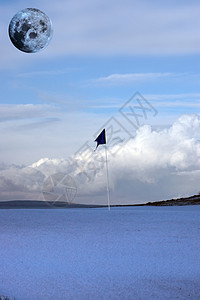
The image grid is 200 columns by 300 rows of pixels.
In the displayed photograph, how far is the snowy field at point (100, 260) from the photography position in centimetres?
764

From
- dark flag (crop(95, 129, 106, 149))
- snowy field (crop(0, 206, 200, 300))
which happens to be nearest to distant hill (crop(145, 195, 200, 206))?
dark flag (crop(95, 129, 106, 149))

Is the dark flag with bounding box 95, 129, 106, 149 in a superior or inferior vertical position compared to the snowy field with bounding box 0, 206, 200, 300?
superior

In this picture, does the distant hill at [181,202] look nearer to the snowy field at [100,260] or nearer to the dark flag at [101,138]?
the dark flag at [101,138]

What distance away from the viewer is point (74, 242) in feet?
38.3

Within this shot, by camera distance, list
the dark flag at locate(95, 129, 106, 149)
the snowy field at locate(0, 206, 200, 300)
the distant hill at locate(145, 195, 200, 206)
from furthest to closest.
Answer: the distant hill at locate(145, 195, 200, 206)
the dark flag at locate(95, 129, 106, 149)
the snowy field at locate(0, 206, 200, 300)

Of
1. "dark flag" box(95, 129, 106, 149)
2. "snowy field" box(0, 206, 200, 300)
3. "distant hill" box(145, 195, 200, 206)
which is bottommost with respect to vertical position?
"distant hill" box(145, 195, 200, 206)

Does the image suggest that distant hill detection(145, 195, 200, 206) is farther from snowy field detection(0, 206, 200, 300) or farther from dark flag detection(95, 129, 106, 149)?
snowy field detection(0, 206, 200, 300)

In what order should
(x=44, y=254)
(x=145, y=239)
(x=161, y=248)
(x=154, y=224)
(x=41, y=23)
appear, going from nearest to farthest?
(x=44, y=254)
(x=161, y=248)
(x=145, y=239)
(x=154, y=224)
(x=41, y=23)

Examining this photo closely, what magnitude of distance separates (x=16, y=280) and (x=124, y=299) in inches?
86.2

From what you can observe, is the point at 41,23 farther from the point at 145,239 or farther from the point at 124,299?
the point at 124,299

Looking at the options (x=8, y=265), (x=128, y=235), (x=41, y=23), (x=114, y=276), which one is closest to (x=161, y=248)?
(x=128, y=235)

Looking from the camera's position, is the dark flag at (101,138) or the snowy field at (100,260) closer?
the snowy field at (100,260)

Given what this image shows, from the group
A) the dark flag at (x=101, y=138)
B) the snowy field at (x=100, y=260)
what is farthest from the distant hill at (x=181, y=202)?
the snowy field at (x=100, y=260)

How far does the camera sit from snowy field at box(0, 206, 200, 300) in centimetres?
764
